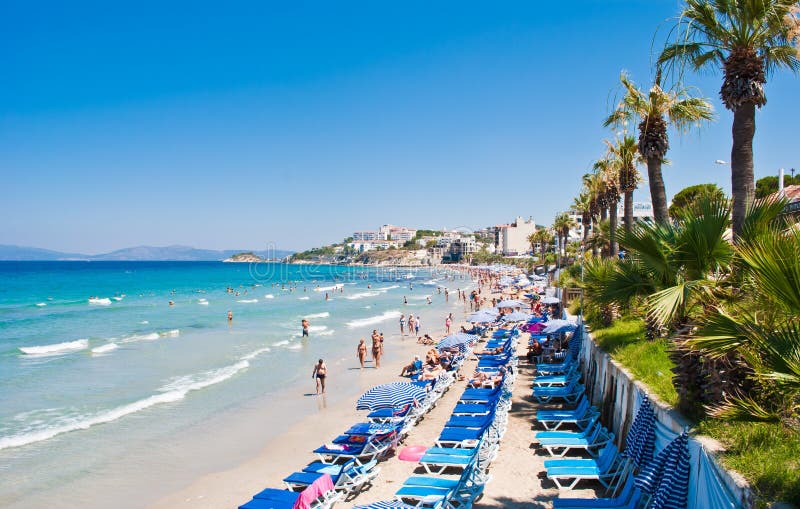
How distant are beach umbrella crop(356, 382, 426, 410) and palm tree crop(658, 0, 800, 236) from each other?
7310mm

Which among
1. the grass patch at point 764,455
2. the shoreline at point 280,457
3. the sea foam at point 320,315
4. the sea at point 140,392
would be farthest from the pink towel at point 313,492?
the sea foam at point 320,315

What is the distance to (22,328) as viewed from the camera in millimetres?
37219

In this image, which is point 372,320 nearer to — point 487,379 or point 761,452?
point 487,379

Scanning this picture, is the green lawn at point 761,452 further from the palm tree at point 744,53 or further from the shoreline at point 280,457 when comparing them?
the shoreline at point 280,457

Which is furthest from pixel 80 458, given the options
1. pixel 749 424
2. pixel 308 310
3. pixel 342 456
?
pixel 308 310

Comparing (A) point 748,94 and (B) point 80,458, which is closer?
(A) point 748,94

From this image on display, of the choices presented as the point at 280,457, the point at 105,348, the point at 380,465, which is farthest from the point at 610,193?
the point at 105,348

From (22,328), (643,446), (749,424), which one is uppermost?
(749,424)

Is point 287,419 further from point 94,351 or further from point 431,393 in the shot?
point 94,351

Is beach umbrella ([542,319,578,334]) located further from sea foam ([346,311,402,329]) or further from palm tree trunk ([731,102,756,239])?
sea foam ([346,311,402,329])

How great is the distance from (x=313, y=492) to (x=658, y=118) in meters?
9.78

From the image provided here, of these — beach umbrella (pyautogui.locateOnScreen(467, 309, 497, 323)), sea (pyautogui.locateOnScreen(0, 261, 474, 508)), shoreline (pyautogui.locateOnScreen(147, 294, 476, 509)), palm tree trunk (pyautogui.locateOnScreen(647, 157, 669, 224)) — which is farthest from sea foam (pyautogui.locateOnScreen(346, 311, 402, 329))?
palm tree trunk (pyautogui.locateOnScreen(647, 157, 669, 224))

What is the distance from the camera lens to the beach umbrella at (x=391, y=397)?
455 inches

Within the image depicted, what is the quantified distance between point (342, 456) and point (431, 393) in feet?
14.1
